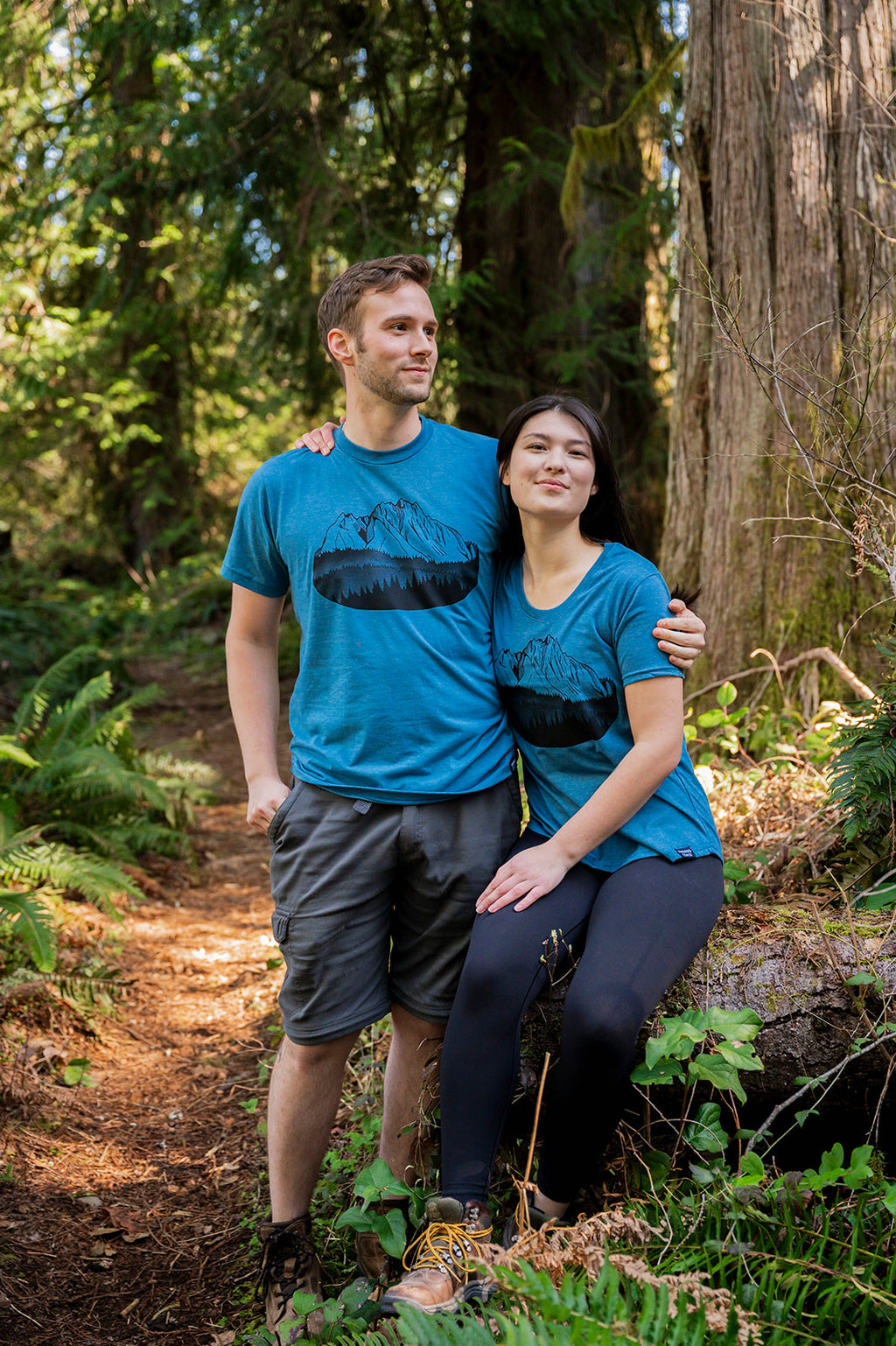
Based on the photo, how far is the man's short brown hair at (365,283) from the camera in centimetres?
261

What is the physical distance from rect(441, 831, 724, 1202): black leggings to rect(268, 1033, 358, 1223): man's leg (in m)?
0.39

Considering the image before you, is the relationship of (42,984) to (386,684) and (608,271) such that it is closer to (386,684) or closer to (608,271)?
(386,684)

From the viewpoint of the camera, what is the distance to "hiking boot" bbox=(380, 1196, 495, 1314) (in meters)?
2.10

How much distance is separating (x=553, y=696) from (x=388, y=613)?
47 centimetres

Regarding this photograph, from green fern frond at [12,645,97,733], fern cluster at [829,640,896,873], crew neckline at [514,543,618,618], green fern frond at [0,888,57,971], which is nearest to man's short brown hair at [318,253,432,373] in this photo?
crew neckline at [514,543,618,618]

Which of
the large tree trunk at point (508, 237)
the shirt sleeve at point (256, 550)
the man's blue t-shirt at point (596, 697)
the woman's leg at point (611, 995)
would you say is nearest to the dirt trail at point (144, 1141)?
the woman's leg at point (611, 995)

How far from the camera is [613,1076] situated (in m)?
2.21

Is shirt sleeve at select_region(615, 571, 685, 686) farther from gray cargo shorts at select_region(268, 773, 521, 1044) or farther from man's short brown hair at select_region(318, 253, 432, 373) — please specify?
man's short brown hair at select_region(318, 253, 432, 373)

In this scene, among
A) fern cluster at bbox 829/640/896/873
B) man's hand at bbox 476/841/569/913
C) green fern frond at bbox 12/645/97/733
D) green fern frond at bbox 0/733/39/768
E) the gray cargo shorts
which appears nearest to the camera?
man's hand at bbox 476/841/569/913

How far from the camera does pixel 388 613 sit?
251 cm

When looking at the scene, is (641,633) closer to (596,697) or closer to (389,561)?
(596,697)

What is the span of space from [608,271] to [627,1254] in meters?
6.87

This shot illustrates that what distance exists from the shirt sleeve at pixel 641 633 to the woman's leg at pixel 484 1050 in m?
0.66

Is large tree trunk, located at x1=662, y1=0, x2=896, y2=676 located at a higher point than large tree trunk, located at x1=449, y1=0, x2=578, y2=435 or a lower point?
lower
